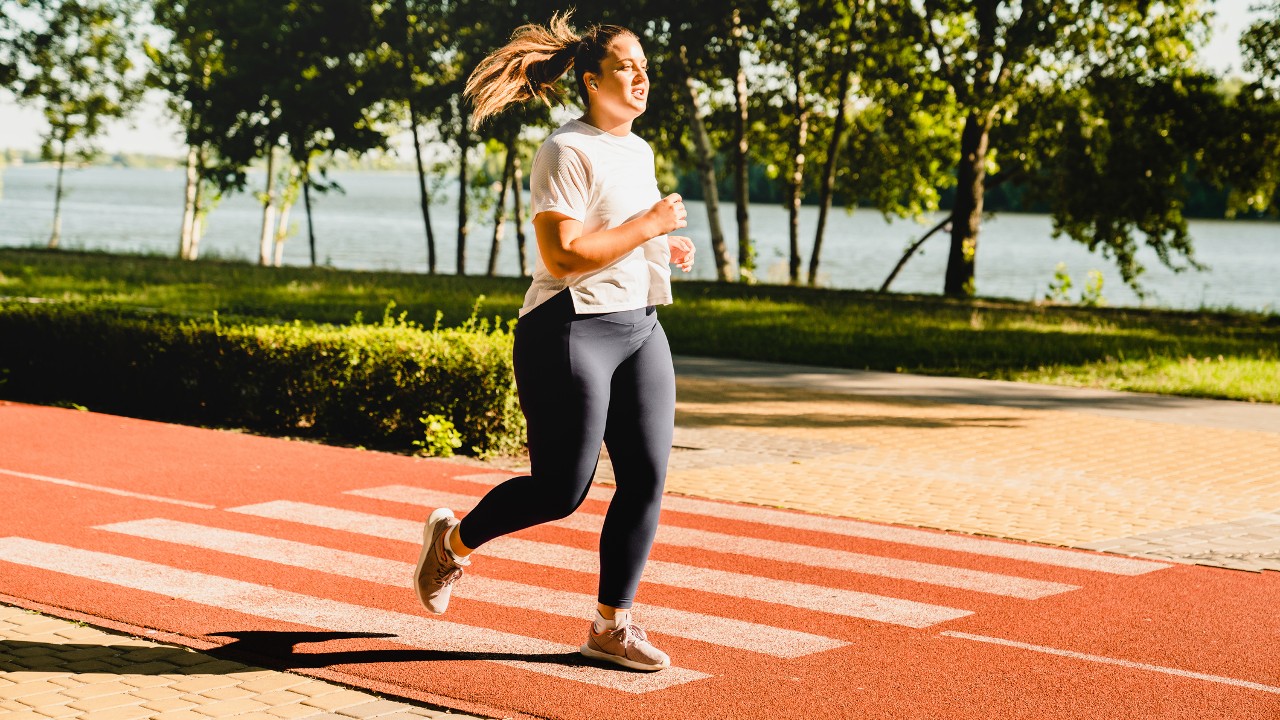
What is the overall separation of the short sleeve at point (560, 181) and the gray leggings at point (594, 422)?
29cm

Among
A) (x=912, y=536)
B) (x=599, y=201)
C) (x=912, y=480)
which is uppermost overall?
(x=599, y=201)

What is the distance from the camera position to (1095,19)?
30328 mm

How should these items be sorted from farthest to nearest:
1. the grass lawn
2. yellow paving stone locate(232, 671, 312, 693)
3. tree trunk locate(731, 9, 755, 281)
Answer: tree trunk locate(731, 9, 755, 281)
the grass lawn
yellow paving stone locate(232, 671, 312, 693)

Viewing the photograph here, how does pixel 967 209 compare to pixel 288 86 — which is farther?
pixel 288 86

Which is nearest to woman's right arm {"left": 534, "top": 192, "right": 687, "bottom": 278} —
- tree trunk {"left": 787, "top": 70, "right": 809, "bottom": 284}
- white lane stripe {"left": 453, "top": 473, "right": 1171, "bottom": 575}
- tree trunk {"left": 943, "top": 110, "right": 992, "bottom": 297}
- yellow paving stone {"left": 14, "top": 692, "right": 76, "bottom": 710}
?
yellow paving stone {"left": 14, "top": 692, "right": 76, "bottom": 710}

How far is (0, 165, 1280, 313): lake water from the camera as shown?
61.1 meters

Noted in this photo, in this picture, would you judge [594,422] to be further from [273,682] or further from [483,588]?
[483,588]

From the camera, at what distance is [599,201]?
446 centimetres

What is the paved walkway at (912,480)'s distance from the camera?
4.51 meters

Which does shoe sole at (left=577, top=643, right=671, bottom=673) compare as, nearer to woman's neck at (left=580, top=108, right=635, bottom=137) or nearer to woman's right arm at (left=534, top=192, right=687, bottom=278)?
woman's right arm at (left=534, top=192, right=687, bottom=278)

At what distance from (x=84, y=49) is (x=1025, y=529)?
31.9 metres

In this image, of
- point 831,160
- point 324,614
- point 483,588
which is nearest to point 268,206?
point 831,160

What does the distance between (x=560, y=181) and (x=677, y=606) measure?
2.11 m

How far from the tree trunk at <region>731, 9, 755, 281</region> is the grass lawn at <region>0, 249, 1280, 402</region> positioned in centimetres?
524
